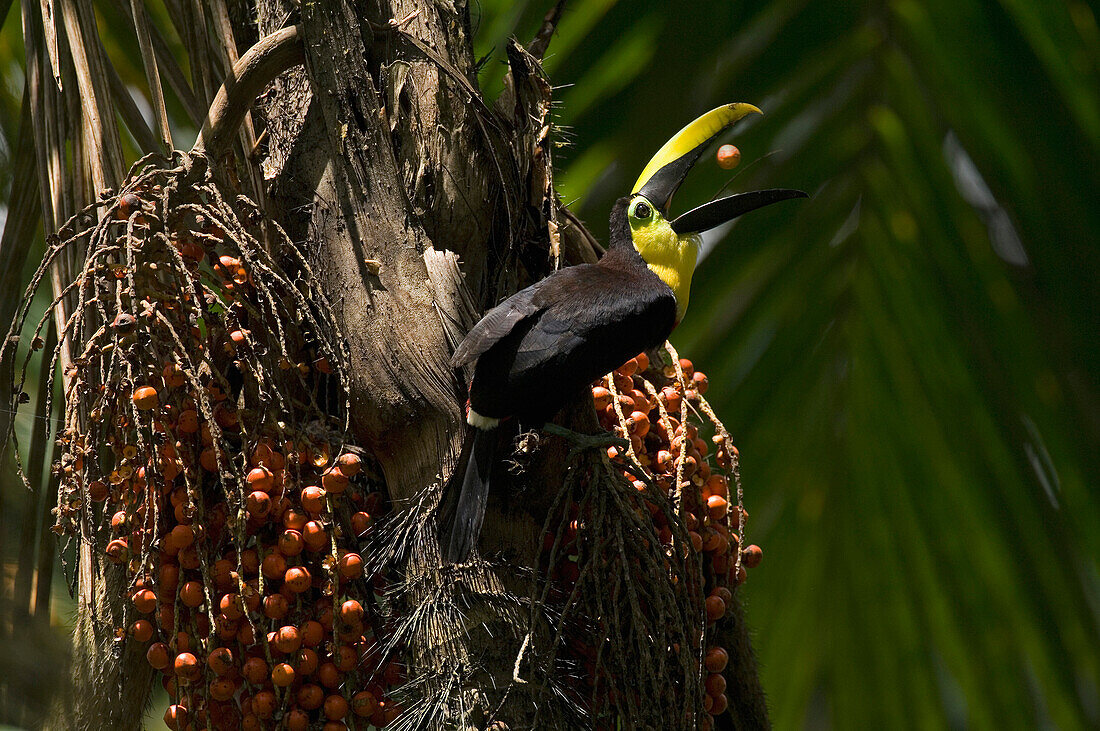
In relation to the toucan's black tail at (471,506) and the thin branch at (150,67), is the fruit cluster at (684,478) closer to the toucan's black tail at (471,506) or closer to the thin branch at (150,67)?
the toucan's black tail at (471,506)

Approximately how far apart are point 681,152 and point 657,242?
0.52ft

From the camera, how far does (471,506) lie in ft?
4.64

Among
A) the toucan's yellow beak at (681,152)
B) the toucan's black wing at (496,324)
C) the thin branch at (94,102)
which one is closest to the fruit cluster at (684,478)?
the toucan's black wing at (496,324)

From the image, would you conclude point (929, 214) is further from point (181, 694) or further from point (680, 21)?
point (181, 694)

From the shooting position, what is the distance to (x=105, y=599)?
1430 mm

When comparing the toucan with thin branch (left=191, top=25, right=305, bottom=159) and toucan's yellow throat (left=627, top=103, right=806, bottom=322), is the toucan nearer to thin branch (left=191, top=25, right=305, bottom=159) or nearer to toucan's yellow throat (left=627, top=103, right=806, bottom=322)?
toucan's yellow throat (left=627, top=103, right=806, bottom=322)

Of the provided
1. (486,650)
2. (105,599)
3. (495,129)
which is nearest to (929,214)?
(495,129)

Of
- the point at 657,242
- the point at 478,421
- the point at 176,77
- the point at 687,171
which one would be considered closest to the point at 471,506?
the point at 478,421

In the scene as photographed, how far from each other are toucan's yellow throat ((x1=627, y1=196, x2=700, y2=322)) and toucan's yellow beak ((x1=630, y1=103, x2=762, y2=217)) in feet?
0.07

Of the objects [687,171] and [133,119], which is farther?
[687,171]

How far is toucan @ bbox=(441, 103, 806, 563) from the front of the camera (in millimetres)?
1462

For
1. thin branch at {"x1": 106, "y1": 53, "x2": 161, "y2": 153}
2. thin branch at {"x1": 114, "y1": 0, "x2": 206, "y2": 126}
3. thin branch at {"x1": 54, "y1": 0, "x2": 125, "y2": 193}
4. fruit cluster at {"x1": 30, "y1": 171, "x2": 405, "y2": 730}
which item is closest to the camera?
fruit cluster at {"x1": 30, "y1": 171, "x2": 405, "y2": 730}

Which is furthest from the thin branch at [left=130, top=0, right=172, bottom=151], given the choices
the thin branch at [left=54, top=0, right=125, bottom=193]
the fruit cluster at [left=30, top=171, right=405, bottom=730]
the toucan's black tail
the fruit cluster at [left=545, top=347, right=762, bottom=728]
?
the fruit cluster at [left=545, top=347, right=762, bottom=728]

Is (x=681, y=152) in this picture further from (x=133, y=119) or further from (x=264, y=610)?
(x=264, y=610)
